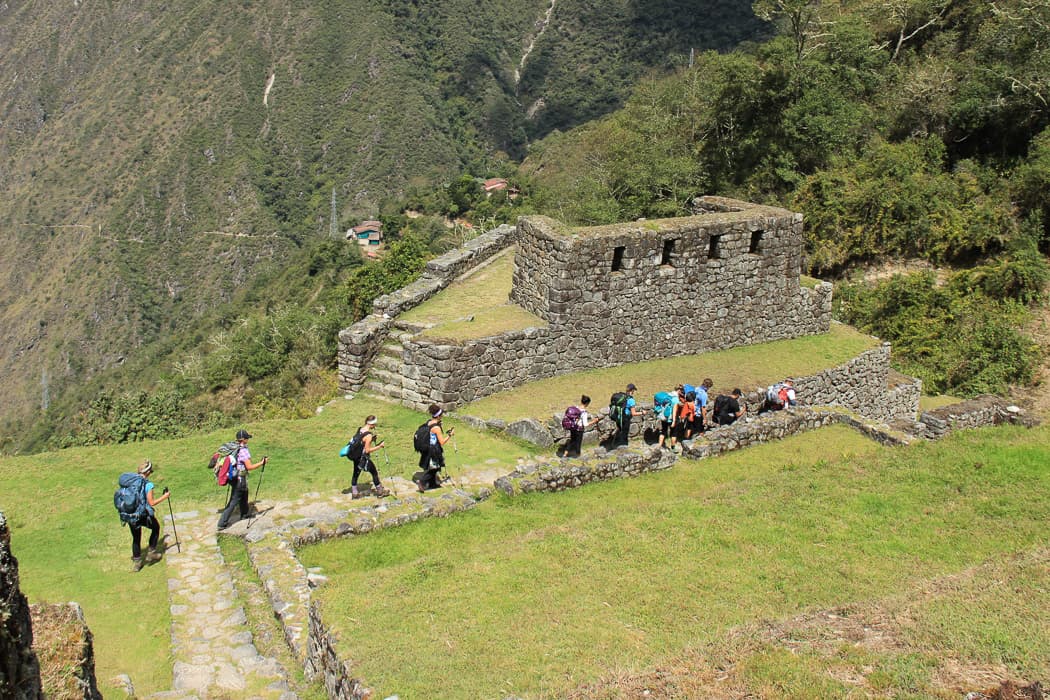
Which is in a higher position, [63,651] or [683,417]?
[63,651]

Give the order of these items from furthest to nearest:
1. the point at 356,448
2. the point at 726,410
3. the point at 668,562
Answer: the point at 726,410 → the point at 356,448 → the point at 668,562

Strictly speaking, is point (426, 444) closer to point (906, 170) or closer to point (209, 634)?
point (209, 634)

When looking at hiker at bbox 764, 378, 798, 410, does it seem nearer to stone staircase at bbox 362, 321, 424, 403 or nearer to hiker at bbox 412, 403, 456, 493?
hiker at bbox 412, 403, 456, 493

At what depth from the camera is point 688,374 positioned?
16.2 meters

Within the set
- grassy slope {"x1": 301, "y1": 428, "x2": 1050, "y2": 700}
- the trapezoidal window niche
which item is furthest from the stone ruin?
grassy slope {"x1": 301, "y1": 428, "x2": 1050, "y2": 700}

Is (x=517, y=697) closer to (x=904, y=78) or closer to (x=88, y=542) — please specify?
(x=88, y=542)

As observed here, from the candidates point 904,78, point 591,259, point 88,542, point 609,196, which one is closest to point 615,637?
point 88,542

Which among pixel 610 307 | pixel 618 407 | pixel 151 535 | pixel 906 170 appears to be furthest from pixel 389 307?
pixel 906 170

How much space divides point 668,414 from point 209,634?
6997 millimetres

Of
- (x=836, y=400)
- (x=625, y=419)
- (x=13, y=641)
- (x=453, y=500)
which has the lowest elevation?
(x=453, y=500)

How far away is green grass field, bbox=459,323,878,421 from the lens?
48.9 feet

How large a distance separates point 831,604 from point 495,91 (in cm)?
13732

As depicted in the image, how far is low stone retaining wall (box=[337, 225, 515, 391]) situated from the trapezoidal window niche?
5.81m

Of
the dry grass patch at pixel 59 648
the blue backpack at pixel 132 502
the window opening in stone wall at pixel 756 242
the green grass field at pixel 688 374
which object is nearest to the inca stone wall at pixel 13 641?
the dry grass patch at pixel 59 648
